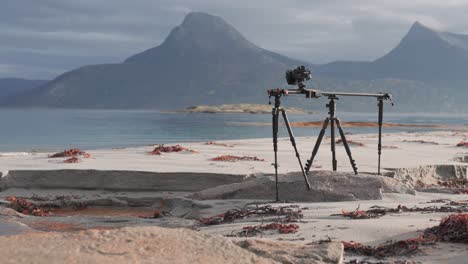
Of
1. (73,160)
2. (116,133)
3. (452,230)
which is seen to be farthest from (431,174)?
(116,133)

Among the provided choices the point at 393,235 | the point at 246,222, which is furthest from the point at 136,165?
the point at 393,235

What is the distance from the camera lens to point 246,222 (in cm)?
900

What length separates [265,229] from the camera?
8.08m

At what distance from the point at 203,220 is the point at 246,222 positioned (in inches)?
37.5

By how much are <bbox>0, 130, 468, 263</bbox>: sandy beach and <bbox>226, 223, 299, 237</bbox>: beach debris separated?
0.05 metres

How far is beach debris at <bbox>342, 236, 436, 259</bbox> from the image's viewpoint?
646 centimetres

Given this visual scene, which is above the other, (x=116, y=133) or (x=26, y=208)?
(x=116, y=133)

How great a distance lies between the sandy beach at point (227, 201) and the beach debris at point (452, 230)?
0.45 feet

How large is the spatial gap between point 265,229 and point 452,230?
233 cm

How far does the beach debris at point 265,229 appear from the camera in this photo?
784 cm

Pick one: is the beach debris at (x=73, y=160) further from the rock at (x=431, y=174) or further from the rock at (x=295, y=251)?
the rock at (x=295, y=251)

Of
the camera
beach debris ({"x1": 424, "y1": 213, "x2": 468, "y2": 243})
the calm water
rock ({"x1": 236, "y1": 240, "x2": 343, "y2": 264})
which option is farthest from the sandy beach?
the calm water

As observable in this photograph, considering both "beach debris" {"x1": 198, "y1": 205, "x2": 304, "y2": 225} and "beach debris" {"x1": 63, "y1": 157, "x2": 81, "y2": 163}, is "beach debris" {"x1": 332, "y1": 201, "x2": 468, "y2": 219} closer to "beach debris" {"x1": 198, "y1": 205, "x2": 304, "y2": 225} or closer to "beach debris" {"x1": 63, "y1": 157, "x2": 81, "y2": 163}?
"beach debris" {"x1": 198, "y1": 205, "x2": 304, "y2": 225}

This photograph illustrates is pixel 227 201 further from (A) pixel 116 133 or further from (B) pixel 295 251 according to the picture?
(A) pixel 116 133
